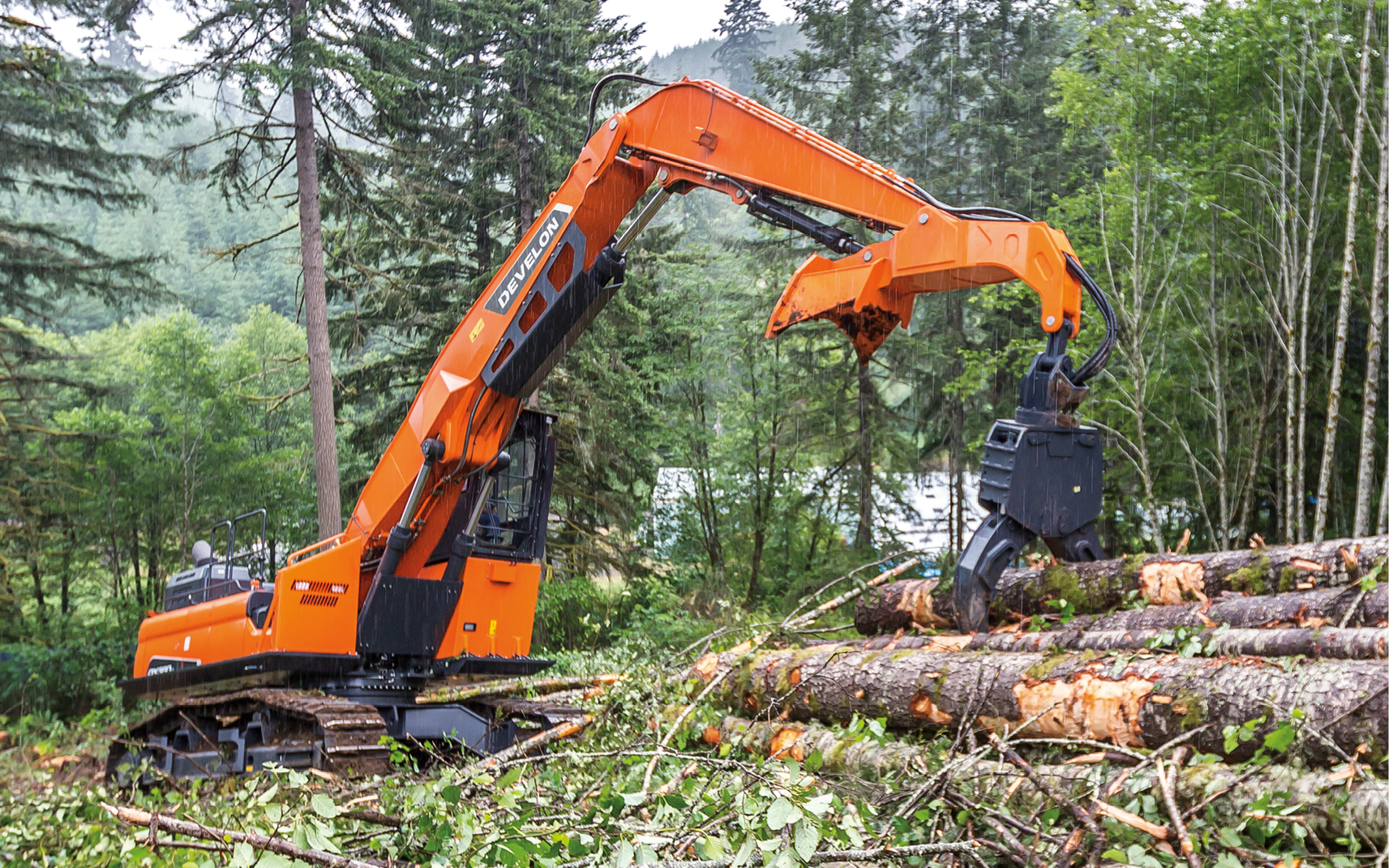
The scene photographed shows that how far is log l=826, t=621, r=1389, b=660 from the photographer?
4.14 metres

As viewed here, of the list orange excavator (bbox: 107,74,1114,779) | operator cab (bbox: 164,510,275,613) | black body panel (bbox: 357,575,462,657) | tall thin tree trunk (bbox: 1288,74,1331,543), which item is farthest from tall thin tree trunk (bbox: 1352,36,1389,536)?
operator cab (bbox: 164,510,275,613)

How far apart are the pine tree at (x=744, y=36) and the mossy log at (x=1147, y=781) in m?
15.1

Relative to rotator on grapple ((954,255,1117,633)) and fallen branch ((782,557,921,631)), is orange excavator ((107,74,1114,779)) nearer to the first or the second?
rotator on grapple ((954,255,1117,633))

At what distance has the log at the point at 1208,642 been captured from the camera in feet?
13.6

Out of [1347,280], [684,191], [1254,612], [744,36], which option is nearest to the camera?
[1254,612]

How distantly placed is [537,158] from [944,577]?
12.0 m

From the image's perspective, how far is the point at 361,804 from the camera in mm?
4410

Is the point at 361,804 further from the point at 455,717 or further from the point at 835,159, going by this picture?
the point at 835,159

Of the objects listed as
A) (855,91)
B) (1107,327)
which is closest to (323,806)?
(1107,327)

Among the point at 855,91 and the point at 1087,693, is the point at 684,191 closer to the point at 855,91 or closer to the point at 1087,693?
the point at 1087,693

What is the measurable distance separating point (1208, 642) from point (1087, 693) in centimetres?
81

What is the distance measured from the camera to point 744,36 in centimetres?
2167

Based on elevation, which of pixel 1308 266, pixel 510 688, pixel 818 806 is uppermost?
pixel 1308 266

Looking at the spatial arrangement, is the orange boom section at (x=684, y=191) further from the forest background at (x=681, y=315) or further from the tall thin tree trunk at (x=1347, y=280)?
the forest background at (x=681, y=315)
